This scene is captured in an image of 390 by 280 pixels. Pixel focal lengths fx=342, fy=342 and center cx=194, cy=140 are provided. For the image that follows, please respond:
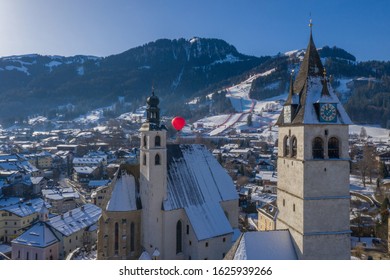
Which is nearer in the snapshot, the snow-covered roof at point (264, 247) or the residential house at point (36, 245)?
the snow-covered roof at point (264, 247)

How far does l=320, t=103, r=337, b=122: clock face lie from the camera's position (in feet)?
51.5

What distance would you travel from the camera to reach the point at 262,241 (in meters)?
15.3

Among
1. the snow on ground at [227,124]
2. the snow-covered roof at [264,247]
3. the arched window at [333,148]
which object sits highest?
the snow on ground at [227,124]

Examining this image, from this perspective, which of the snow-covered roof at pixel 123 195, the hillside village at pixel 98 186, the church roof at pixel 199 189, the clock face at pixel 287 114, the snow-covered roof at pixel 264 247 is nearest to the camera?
the snow-covered roof at pixel 264 247

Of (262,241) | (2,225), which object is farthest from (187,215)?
(2,225)

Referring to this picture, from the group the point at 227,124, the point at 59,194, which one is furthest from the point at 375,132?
the point at 59,194

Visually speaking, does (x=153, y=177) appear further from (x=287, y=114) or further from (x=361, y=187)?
(x=361, y=187)

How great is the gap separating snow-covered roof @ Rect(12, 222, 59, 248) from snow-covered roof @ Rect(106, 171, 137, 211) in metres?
12.3

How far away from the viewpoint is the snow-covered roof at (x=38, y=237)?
97.9 ft

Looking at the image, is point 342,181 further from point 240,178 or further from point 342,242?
point 240,178

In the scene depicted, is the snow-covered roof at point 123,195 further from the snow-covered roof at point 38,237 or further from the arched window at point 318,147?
the snow-covered roof at point 38,237

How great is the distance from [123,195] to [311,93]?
42.7 ft

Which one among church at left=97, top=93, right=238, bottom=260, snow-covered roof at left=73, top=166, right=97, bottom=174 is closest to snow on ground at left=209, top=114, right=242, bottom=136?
snow-covered roof at left=73, top=166, right=97, bottom=174

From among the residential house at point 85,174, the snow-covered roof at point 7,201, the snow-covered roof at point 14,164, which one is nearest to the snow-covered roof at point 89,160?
the residential house at point 85,174
